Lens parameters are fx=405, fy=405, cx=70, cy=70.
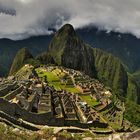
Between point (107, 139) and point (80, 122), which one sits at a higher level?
point (107, 139)

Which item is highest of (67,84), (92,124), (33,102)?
(33,102)

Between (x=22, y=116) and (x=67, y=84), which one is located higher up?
(x=22, y=116)

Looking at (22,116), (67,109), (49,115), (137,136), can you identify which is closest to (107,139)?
(137,136)

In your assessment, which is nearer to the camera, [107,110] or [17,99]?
[17,99]

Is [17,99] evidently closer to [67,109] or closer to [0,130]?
[67,109]

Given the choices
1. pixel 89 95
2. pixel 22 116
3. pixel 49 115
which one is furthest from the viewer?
pixel 89 95

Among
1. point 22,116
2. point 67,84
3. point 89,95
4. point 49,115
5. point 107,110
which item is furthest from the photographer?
point 67,84

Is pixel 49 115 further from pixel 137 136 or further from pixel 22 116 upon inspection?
pixel 137 136

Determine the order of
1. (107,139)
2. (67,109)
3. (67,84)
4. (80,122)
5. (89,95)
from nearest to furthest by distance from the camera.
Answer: (107,139)
(80,122)
(67,109)
(89,95)
(67,84)

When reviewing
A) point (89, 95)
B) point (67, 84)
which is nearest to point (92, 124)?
point (89, 95)
